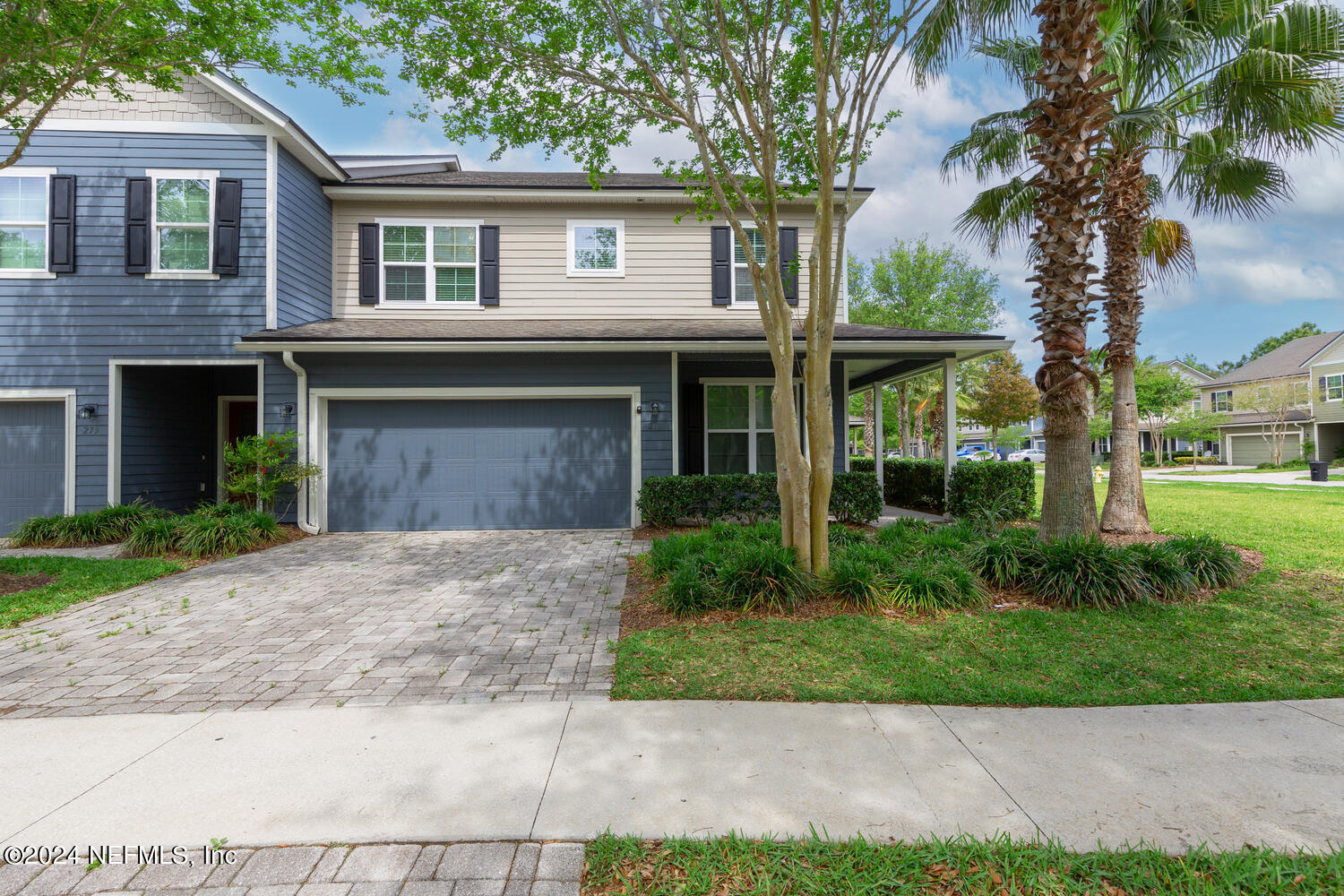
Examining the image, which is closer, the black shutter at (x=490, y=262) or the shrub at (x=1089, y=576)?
the shrub at (x=1089, y=576)

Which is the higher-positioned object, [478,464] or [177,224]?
[177,224]

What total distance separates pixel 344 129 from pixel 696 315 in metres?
6.94

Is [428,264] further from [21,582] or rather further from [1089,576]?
[1089,576]

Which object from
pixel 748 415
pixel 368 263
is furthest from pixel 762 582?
pixel 368 263

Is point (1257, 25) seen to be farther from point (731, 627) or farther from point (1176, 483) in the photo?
point (1176, 483)

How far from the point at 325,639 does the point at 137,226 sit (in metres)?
8.71

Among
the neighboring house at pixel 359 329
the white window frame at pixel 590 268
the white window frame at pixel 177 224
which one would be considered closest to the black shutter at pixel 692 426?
the neighboring house at pixel 359 329

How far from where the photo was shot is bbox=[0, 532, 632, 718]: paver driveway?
365 centimetres

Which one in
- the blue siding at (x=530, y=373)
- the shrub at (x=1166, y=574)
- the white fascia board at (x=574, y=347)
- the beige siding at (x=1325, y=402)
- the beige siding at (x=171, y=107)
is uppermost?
the beige siding at (x=171, y=107)

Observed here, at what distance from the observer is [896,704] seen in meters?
3.41

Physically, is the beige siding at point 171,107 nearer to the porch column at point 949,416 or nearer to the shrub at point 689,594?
the shrub at point 689,594

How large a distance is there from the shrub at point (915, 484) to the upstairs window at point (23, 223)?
14969 millimetres

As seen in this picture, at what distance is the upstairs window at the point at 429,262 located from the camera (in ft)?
36.0

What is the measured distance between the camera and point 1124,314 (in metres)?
8.04
